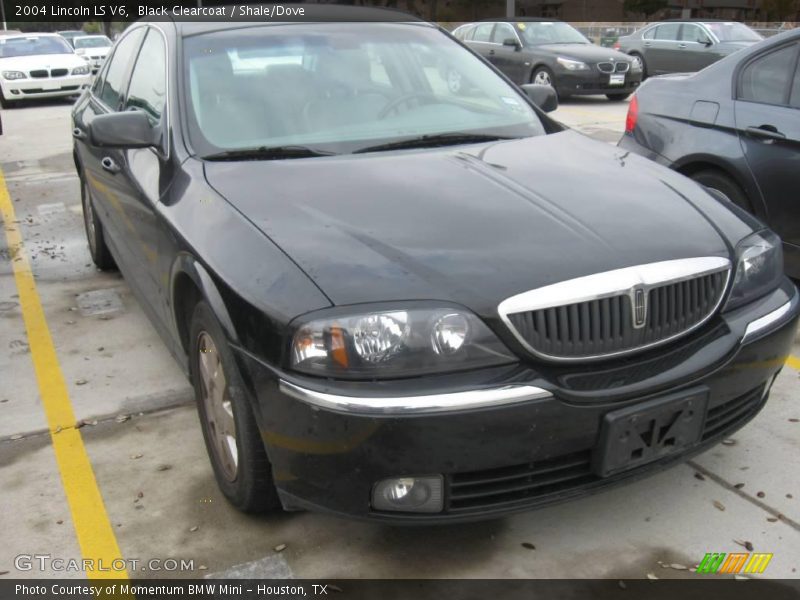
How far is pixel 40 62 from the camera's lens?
16594 millimetres

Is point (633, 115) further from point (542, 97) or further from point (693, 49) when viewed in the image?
point (693, 49)

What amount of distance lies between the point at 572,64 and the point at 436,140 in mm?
11538

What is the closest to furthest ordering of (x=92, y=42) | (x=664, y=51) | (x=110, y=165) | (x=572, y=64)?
(x=110, y=165)
(x=572, y=64)
(x=664, y=51)
(x=92, y=42)

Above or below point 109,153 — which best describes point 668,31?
below

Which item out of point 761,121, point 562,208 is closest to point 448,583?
point 562,208

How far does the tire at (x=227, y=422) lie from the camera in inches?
104

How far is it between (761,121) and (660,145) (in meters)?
0.68

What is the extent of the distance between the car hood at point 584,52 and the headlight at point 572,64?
13cm

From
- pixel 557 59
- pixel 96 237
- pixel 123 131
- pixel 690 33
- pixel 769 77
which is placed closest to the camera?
pixel 123 131

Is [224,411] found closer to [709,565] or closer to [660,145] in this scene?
[709,565]

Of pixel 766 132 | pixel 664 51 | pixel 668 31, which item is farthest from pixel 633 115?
pixel 668 31

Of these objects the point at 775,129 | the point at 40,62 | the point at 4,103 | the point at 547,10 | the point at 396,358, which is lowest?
the point at 547,10

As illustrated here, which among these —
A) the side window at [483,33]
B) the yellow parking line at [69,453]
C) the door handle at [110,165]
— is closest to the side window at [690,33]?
the side window at [483,33]

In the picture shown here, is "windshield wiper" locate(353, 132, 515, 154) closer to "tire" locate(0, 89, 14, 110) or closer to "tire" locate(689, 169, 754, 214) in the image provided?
"tire" locate(689, 169, 754, 214)
